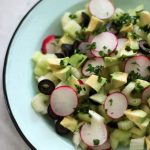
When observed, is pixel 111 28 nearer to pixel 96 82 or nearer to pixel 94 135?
pixel 96 82

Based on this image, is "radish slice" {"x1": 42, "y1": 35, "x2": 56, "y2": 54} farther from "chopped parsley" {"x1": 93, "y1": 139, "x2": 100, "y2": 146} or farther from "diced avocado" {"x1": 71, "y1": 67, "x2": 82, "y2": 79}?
"chopped parsley" {"x1": 93, "y1": 139, "x2": 100, "y2": 146}

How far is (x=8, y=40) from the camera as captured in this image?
4.58 feet

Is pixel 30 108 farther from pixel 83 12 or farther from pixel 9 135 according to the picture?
pixel 83 12

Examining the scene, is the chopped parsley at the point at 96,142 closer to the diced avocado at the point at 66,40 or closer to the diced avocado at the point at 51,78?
the diced avocado at the point at 51,78

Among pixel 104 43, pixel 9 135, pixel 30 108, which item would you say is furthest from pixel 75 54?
pixel 9 135

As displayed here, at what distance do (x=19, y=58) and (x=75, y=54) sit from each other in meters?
0.17

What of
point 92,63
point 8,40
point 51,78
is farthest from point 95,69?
point 8,40

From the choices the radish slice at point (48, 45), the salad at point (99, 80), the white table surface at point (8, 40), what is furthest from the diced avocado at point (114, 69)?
the white table surface at point (8, 40)

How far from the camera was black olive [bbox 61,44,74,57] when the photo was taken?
125cm

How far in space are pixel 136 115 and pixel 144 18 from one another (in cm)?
35

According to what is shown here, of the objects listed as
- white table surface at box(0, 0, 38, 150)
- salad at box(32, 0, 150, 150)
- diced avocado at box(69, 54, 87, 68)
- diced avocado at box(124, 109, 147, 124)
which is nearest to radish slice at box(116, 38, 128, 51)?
salad at box(32, 0, 150, 150)

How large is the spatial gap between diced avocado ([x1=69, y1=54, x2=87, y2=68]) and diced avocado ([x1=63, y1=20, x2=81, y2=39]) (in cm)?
11

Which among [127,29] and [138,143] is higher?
[127,29]

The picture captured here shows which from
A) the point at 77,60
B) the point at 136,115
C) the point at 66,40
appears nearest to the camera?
the point at 136,115
